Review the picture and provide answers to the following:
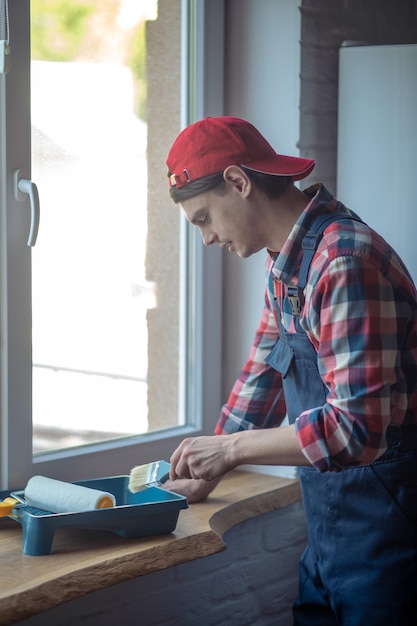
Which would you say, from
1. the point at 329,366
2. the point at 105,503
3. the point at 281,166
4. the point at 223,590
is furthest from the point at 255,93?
the point at 223,590

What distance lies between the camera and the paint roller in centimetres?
142

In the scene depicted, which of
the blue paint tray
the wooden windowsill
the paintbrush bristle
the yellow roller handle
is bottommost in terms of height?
the wooden windowsill

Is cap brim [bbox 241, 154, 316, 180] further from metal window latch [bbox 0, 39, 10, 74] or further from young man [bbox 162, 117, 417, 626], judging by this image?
metal window latch [bbox 0, 39, 10, 74]

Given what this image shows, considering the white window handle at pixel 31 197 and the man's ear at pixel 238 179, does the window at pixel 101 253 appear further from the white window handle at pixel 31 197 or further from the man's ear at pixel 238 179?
the man's ear at pixel 238 179

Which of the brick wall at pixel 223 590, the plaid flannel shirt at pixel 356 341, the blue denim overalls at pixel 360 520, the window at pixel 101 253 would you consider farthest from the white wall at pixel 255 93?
the plaid flannel shirt at pixel 356 341

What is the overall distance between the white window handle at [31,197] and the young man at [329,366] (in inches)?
10.7

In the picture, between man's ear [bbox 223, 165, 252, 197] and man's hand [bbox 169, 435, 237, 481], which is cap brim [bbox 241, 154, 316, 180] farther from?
man's hand [bbox 169, 435, 237, 481]

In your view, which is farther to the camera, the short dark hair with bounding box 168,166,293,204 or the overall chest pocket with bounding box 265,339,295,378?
the overall chest pocket with bounding box 265,339,295,378

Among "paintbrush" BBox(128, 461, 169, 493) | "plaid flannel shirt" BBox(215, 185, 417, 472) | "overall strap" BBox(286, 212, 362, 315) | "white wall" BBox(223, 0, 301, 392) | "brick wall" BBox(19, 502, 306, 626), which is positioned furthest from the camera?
"white wall" BBox(223, 0, 301, 392)

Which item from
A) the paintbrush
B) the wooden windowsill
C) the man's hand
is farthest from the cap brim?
the wooden windowsill

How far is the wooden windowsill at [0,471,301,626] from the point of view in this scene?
1.25 meters

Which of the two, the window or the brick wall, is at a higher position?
the window

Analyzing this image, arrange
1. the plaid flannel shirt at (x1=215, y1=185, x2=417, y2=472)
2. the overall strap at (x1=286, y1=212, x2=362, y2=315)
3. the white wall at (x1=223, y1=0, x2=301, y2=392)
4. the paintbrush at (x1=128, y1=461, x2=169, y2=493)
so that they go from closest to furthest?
1. the plaid flannel shirt at (x1=215, y1=185, x2=417, y2=472)
2. the overall strap at (x1=286, y1=212, x2=362, y2=315)
3. the paintbrush at (x1=128, y1=461, x2=169, y2=493)
4. the white wall at (x1=223, y1=0, x2=301, y2=392)

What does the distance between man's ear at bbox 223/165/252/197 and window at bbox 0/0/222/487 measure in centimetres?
41
